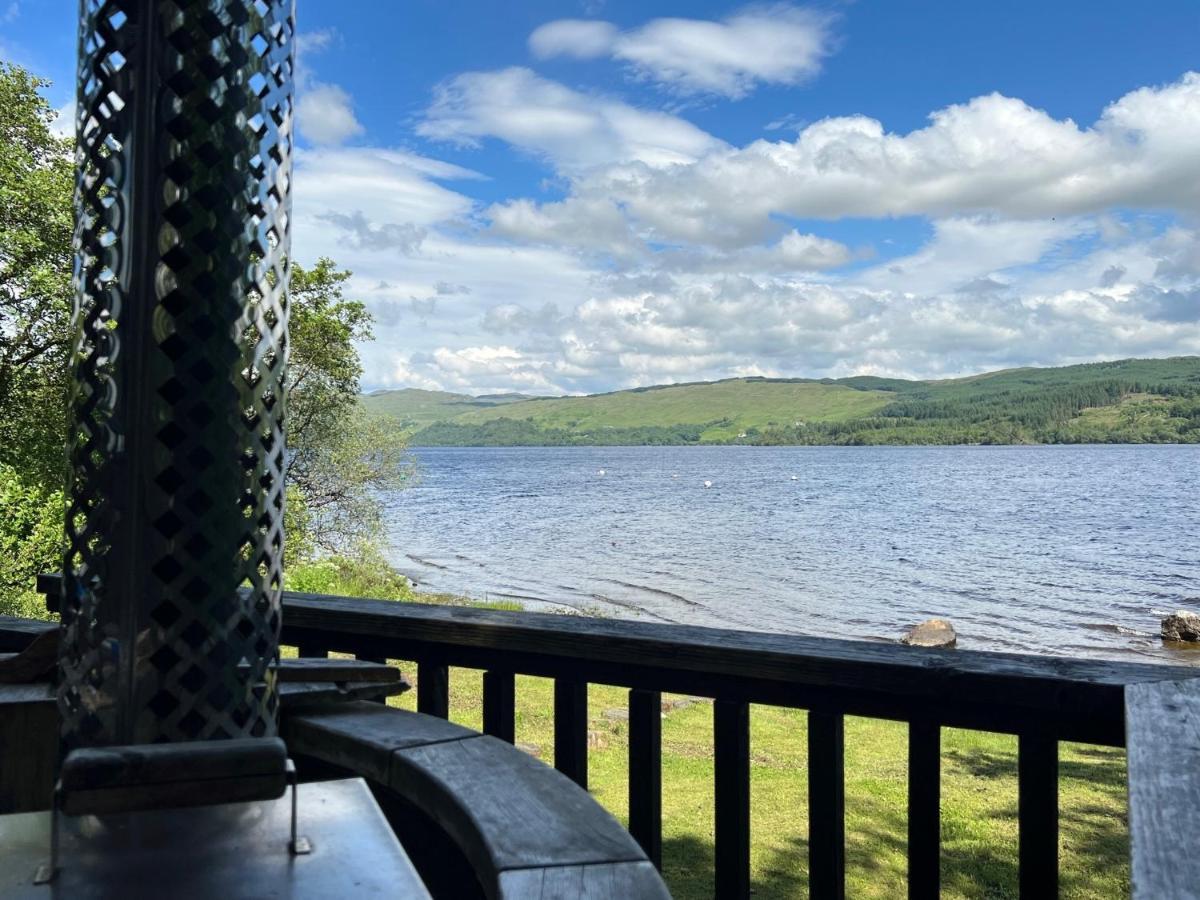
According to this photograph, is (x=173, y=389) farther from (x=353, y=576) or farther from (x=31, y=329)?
(x=353, y=576)

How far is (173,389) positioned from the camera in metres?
1.12

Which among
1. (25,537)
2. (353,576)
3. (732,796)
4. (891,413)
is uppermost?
(891,413)

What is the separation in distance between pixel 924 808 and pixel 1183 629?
1844cm

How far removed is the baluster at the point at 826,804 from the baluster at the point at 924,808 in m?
0.14

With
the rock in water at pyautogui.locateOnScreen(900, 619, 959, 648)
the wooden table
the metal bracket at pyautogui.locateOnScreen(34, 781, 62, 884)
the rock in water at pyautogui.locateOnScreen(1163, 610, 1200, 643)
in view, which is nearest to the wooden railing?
the wooden table

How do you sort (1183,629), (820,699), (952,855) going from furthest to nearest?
(1183,629) → (952,855) → (820,699)

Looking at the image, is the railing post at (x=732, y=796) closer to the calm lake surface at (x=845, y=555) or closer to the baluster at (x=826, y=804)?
the baluster at (x=826, y=804)

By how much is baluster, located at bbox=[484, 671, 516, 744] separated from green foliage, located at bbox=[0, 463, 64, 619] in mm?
10579

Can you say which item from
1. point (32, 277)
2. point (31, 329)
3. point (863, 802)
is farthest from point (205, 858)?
point (31, 329)

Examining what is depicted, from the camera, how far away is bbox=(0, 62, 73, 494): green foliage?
37.2ft

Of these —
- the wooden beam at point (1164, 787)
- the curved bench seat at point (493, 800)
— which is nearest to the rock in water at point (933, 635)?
the wooden beam at point (1164, 787)

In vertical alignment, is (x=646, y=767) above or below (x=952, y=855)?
above

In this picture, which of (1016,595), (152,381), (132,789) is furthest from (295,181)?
(1016,595)

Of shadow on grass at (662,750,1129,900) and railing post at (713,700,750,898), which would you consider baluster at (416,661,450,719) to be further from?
shadow on grass at (662,750,1129,900)
